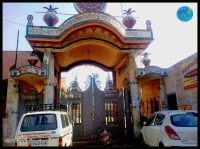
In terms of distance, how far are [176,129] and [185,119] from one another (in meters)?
0.57

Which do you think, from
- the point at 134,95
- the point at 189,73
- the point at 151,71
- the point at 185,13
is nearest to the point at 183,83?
the point at 189,73

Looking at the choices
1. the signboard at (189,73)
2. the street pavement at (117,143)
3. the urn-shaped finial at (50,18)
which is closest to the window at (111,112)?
the street pavement at (117,143)

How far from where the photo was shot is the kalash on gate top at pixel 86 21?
425 inches

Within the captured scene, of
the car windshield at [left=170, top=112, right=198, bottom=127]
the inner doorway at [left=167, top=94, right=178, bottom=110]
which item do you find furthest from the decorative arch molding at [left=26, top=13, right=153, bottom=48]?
the car windshield at [left=170, top=112, right=198, bottom=127]

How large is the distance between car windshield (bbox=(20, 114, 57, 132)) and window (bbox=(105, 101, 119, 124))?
5691 mm

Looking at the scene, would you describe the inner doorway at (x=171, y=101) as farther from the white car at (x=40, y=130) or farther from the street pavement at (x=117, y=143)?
the white car at (x=40, y=130)

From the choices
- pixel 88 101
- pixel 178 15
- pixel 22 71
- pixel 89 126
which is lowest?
pixel 89 126

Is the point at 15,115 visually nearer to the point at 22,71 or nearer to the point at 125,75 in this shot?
the point at 22,71

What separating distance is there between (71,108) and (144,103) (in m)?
7.10

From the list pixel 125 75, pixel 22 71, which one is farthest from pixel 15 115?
pixel 125 75

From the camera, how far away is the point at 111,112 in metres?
11.2

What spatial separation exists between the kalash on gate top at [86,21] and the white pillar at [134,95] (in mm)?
1491

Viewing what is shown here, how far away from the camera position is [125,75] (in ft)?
44.7

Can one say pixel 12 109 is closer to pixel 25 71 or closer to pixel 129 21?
pixel 25 71
